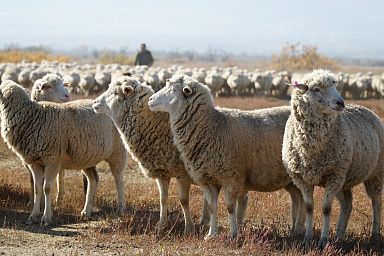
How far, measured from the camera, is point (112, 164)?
10375 millimetres

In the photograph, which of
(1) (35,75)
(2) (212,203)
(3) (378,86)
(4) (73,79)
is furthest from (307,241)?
(3) (378,86)

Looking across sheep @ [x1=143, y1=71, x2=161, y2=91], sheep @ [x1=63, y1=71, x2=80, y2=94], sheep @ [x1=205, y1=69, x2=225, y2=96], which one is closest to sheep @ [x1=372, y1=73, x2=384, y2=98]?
sheep @ [x1=205, y1=69, x2=225, y2=96]

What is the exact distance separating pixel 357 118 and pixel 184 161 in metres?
2.17

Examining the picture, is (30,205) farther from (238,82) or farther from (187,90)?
(238,82)

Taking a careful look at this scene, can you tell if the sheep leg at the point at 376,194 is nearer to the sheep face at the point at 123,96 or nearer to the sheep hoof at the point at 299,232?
the sheep hoof at the point at 299,232

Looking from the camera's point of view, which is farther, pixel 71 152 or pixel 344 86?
pixel 344 86

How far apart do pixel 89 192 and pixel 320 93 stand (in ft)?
13.4

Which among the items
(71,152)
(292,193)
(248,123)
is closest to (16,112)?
(71,152)

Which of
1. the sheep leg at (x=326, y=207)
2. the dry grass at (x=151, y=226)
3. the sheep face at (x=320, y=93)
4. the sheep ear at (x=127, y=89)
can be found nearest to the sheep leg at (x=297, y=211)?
the dry grass at (x=151, y=226)

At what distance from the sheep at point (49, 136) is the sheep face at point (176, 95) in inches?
68.1

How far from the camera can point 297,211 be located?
29.5ft

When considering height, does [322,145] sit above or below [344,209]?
above

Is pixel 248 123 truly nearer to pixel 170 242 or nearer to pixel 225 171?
pixel 225 171

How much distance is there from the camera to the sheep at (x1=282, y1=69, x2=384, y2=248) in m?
7.64
